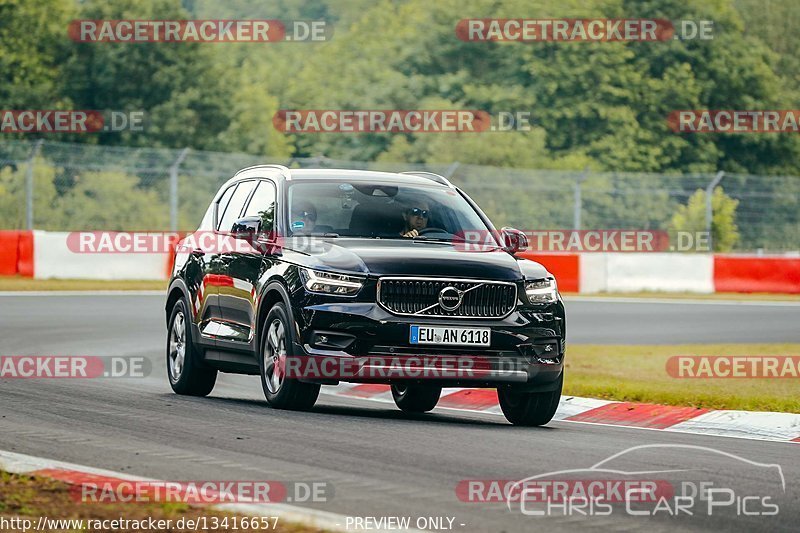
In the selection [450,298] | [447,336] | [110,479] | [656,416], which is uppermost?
[450,298]

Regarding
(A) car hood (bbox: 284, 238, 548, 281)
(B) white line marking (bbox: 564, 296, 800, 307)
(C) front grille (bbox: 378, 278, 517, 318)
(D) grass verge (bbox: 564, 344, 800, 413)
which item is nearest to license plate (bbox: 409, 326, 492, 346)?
(C) front grille (bbox: 378, 278, 517, 318)

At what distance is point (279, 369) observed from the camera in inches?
452

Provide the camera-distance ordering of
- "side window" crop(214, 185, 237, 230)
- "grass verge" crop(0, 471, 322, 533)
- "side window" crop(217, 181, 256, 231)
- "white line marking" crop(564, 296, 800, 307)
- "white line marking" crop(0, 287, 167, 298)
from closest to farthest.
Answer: "grass verge" crop(0, 471, 322, 533)
"side window" crop(217, 181, 256, 231)
"side window" crop(214, 185, 237, 230)
"white line marking" crop(0, 287, 167, 298)
"white line marking" crop(564, 296, 800, 307)

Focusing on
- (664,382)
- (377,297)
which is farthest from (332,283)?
(664,382)

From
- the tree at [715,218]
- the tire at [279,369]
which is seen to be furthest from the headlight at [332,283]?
the tree at [715,218]

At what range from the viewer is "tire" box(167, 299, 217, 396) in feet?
43.4

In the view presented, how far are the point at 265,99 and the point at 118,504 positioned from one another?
67819mm

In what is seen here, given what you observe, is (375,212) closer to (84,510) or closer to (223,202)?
(223,202)

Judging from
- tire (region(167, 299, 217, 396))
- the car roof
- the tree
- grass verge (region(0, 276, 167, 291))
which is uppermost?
the tree

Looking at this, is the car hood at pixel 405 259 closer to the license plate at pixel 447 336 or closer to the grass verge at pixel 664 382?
the license plate at pixel 447 336

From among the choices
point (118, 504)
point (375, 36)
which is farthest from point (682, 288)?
point (375, 36)

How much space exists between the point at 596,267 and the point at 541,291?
22300mm

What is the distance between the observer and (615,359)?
18391mm

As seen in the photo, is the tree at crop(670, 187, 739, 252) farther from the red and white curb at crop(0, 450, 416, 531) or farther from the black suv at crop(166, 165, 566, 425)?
the red and white curb at crop(0, 450, 416, 531)
